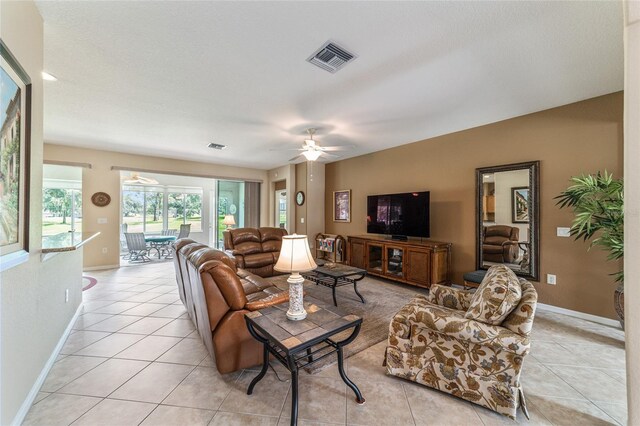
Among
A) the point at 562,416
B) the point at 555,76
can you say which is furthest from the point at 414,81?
the point at 562,416

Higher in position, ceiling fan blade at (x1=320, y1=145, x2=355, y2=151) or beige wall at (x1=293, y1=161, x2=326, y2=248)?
ceiling fan blade at (x1=320, y1=145, x2=355, y2=151)

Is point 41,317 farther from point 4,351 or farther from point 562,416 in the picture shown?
point 562,416

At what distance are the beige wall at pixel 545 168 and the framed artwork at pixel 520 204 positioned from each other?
A: 17 cm

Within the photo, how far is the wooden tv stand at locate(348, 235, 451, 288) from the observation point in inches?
157

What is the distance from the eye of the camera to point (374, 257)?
5035mm

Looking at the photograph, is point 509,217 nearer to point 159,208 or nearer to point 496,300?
point 496,300

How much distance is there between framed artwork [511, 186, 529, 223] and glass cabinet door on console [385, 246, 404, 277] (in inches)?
67.0

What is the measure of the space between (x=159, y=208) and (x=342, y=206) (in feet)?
20.3

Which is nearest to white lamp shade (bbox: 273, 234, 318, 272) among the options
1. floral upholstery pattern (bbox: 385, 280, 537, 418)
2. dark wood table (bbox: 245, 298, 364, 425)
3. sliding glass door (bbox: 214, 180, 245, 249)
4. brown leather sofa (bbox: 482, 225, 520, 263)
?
dark wood table (bbox: 245, 298, 364, 425)

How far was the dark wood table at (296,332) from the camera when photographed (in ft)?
4.83

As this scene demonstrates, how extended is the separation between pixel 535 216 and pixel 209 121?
4.75 metres

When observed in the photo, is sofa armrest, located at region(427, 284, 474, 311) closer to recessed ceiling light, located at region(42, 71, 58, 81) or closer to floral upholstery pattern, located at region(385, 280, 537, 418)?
floral upholstery pattern, located at region(385, 280, 537, 418)

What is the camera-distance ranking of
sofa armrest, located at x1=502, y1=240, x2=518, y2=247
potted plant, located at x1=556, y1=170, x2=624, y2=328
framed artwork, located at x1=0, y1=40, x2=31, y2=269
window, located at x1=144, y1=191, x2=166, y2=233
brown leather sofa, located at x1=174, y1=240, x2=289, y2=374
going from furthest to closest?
1. window, located at x1=144, y1=191, x2=166, y2=233
2. sofa armrest, located at x1=502, y1=240, x2=518, y2=247
3. potted plant, located at x1=556, y1=170, x2=624, y2=328
4. brown leather sofa, located at x1=174, y1=240, x2=289, y2=374
5. framed artwork, located at x1=0, y1=40, x2=31, y2=269

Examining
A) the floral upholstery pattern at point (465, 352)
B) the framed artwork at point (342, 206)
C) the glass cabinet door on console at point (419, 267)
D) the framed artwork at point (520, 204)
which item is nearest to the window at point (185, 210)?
the framed artwork at point (342, 206)
